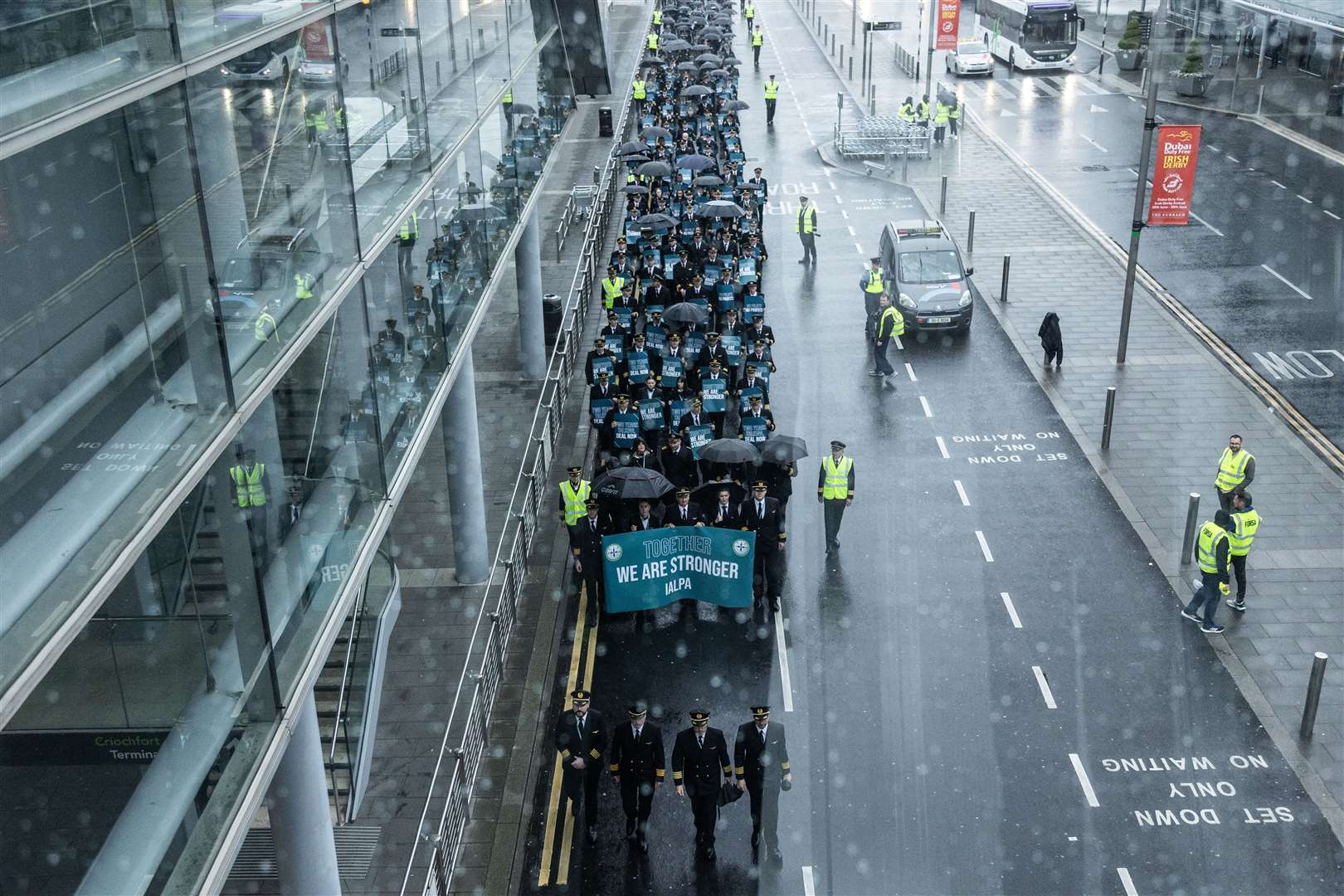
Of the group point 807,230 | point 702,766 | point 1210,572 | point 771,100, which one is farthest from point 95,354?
point 771,100

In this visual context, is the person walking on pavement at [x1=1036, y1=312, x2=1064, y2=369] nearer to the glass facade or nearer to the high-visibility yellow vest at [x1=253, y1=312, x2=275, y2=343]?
the glass facade

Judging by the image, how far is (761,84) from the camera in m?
58.9

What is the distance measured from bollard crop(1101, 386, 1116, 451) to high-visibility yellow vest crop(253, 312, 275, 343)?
1492 centimetres

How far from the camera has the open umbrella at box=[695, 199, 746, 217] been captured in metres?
28.8

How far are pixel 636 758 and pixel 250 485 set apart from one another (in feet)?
16.7

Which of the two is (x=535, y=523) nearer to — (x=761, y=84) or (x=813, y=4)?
(x=761, y=84)

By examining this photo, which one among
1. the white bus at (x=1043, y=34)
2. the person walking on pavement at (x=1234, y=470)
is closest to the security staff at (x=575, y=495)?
the person walking on pavement at (x=1234, y=470)

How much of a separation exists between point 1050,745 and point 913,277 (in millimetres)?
14636

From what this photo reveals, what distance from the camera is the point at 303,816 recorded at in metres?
10.5

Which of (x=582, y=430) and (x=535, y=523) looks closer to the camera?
(x=535, y=523)

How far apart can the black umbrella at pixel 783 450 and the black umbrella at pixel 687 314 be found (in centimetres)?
525

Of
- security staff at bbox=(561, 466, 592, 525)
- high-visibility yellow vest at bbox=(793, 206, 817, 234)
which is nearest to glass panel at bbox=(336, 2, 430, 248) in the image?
security staff at bbox=(561, 466, 592, 525)

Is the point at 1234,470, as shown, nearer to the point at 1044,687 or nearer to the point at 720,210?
the point at 1044,687

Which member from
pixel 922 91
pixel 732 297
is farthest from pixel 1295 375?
pixel 922 91
